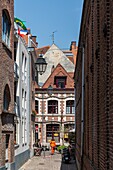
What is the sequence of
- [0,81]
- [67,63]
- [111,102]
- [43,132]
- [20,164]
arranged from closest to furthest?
[111,102] < [0,81] < [20,164] < [43,132] < [67,63]

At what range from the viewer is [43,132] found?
50312 mm

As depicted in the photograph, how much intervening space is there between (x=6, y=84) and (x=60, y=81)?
35486 millimetres

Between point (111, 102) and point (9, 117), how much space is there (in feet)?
44.8

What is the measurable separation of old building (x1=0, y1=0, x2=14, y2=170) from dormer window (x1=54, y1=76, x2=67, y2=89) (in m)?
32.9

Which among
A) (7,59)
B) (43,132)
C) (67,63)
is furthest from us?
(67,63)

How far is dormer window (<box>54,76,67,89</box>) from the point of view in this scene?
2085 inches

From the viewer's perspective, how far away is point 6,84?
60.7ft

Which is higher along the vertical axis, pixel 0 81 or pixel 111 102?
pixel 0 81

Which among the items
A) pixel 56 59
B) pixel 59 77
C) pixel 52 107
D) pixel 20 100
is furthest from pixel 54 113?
pixel 20 100

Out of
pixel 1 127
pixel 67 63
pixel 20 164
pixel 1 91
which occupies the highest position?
pixel 67 63

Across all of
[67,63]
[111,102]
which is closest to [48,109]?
[67,63]

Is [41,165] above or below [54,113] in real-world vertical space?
below

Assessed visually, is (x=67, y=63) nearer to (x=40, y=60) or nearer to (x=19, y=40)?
(x=19, y=40)

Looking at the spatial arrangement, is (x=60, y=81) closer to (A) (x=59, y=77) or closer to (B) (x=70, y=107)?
(A) (x=59, y=77)
